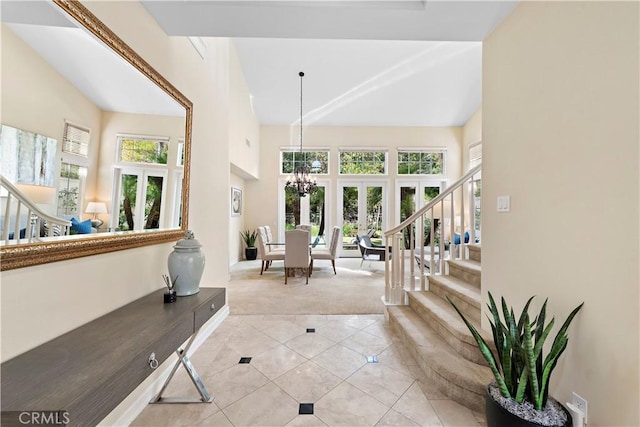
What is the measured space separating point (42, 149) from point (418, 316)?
297cm

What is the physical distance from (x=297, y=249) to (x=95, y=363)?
3.75 m

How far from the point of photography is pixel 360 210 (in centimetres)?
766

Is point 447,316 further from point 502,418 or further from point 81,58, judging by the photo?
point 81,58

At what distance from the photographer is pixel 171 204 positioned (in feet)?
6.68

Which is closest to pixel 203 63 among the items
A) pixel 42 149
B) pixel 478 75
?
pixel 42 149

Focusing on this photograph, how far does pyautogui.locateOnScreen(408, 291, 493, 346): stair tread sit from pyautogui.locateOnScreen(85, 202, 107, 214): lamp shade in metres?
2.47

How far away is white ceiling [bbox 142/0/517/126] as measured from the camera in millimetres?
1815

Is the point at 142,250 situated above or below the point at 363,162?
below

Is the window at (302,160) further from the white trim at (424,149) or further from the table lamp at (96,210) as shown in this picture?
the table lamp at (96,210)

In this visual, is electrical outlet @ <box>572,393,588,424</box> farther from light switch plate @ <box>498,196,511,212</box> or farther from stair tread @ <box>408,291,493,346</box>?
light switch plate @ <box>498,196,511,212</box>

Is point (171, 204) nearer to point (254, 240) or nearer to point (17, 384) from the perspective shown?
point (17, 384)

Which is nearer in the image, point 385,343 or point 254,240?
point 385,343

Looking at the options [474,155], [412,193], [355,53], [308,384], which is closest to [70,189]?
[308,384]

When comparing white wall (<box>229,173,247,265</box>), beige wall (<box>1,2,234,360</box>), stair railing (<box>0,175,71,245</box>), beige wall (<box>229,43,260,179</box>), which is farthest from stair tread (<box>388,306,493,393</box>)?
white wall (<box>229,173,247,265</box>)
